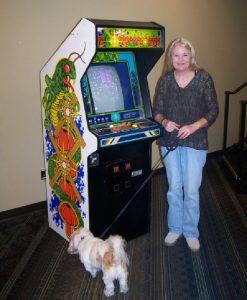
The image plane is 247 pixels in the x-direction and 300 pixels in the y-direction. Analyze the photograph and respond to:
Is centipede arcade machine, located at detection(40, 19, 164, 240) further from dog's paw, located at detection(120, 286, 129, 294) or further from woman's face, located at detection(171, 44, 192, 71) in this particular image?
dog's paw, located at detection(120, 286, 129, 294)

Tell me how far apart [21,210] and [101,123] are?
4.21ft

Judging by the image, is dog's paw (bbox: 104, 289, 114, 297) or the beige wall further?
the beige wall

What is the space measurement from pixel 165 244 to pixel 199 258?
26 cm

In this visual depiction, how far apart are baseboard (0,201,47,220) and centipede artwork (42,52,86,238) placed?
47 cm

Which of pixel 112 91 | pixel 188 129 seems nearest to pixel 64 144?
pixel 112 91

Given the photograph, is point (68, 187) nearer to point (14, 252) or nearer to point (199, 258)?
point (14, 252)

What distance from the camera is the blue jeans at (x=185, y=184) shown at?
2219 mm

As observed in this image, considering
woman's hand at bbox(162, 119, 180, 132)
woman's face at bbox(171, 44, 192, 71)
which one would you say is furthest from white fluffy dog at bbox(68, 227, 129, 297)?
woman's face at bbox(171, 44, 192, 71)

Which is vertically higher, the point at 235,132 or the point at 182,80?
the point at 182,80

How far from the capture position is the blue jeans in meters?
2.22

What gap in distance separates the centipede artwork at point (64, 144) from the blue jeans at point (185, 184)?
0.62 m

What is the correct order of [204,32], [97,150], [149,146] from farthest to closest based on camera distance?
[204,32], [149,146], [97,150]

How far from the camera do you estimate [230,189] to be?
3.43 meters

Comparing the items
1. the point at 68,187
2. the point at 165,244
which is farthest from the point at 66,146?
the point at 165,244
